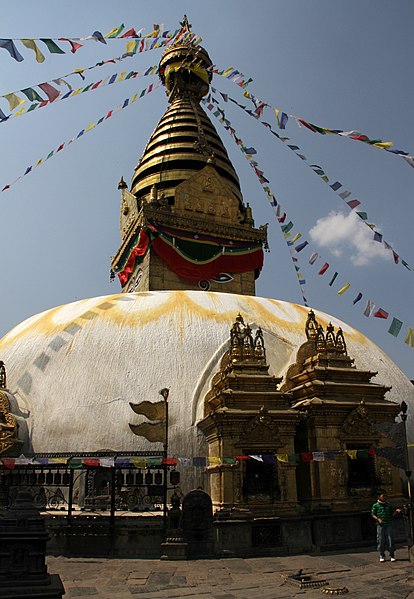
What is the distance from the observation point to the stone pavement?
8.08 m

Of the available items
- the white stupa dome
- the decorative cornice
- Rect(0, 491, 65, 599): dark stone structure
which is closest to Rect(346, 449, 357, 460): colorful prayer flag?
the white stupa dome

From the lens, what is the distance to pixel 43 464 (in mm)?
12844

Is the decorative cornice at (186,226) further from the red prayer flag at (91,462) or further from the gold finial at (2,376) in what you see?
the red prayer flag at (91,462)

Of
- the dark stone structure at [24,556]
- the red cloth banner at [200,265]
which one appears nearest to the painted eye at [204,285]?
the red cloth banner at [200,265]

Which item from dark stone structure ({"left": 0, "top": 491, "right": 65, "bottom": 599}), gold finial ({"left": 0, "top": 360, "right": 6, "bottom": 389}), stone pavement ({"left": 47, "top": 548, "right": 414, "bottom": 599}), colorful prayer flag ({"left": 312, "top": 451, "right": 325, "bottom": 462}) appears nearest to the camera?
dark stone structure ({"left": 0, "top": 491, "right": 65, "bottom": 599})

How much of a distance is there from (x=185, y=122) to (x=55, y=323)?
1884 centimetres

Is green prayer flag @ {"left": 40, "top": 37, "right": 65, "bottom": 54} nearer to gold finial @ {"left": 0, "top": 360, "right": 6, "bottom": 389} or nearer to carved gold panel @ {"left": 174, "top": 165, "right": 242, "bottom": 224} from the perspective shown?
gold finial @ {"left": 0, "top": 360, "right": 6, "bottom": 389}

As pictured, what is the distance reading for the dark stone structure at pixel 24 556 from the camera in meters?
6.33

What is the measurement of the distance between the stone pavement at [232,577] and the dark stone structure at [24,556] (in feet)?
5.76

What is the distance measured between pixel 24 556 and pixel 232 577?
13.4 ft

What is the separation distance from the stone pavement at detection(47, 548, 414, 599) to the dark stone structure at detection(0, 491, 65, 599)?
176 cm

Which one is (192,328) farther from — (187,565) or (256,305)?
(187,565)

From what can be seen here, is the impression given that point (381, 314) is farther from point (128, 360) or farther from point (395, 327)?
point (128, 360)

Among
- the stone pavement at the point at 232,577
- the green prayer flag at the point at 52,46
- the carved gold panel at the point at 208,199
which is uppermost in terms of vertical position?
the carved gold panel at the point at 208,199
